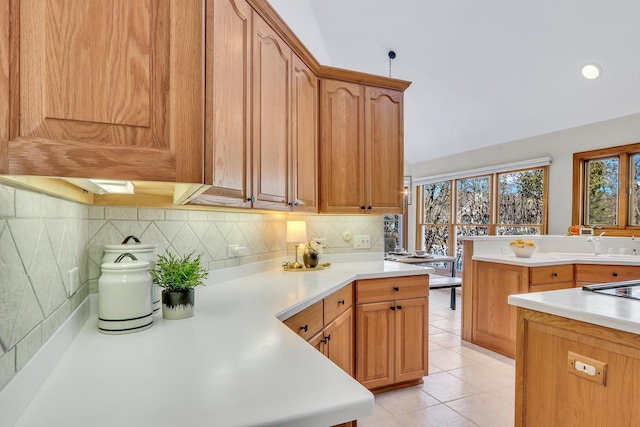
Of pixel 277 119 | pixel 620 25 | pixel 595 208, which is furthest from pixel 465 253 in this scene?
pixel 277 119

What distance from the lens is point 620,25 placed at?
2990mm

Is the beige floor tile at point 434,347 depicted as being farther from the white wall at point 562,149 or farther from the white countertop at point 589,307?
the white wall at point 562,149

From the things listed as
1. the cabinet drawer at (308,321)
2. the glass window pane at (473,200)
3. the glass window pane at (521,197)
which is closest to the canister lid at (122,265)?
the cabinet drawer at (308,321)

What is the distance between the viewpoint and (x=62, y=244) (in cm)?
99

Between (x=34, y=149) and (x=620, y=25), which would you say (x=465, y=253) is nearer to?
(x=620, y=25)

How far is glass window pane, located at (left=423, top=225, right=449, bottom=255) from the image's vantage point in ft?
21.4

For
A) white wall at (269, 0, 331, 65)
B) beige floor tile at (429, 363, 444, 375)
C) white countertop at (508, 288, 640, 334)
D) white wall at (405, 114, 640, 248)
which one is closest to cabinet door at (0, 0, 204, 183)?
white countertop at (508, 288, 640, 334)

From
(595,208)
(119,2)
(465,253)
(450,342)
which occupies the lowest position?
(450,342)

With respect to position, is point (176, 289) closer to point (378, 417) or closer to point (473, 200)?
point (378, 417)

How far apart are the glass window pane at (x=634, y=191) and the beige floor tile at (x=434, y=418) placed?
3.35 metres

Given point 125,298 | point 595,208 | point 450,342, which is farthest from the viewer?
point 595,208

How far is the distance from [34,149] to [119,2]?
383 mm

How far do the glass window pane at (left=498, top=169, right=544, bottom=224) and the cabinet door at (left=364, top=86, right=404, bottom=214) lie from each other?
3.08 meters

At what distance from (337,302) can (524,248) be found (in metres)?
2.36
